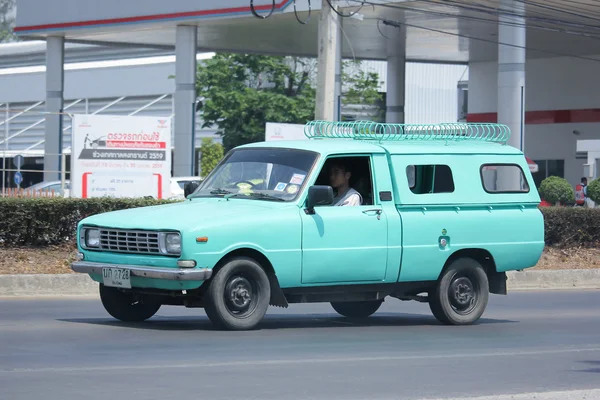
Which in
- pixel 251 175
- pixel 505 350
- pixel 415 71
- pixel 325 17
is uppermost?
pixel 415 71

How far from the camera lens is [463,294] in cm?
1274

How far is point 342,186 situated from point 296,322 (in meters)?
1.68

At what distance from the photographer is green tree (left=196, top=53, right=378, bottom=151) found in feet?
172

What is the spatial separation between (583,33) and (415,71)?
98.8 feet

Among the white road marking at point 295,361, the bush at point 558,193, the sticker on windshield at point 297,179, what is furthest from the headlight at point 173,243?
the bush at point 558,193

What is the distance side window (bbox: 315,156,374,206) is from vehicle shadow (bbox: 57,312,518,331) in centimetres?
151

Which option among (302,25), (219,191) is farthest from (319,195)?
(302,25)

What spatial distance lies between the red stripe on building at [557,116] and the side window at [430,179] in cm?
3464

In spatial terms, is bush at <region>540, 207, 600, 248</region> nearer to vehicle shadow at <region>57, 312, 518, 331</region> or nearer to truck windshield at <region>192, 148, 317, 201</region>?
vehicle shadow at <region>57, 312, 518, 331</region>

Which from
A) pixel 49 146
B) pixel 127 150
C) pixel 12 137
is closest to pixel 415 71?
pixel 12 137

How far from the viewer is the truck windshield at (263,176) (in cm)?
1154

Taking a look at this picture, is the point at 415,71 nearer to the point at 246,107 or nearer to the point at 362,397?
the point at 246,107

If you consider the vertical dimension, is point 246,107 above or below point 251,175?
above

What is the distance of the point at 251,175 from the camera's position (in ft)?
38.8
